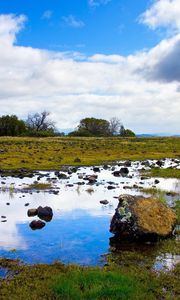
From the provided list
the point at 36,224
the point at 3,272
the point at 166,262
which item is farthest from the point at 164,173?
the point at 3,272

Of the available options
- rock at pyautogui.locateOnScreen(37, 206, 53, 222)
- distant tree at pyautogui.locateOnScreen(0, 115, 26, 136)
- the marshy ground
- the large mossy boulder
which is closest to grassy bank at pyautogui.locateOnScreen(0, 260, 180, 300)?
the marshy ground

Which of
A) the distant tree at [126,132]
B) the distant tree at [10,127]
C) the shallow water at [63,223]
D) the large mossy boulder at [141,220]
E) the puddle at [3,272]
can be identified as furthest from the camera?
the distant tree at [126,132]

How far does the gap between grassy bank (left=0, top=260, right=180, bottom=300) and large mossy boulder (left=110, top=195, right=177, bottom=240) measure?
11.4 ft

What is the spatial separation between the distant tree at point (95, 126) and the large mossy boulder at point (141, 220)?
158 m

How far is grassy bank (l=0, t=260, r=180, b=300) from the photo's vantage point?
11.1 m

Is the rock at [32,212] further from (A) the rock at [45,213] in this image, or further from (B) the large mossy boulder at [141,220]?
(B) the large mossy boulder at [141,220]

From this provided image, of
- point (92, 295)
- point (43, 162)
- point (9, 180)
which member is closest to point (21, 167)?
point (43, 162)

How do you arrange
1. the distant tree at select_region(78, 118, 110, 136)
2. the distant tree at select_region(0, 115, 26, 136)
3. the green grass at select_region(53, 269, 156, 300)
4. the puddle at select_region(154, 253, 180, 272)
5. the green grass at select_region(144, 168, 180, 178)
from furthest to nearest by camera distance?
the distant tree at select_region(78, 118, 110, 136), the distant tree at select_region(0, 115, 26, 136), the green grass at select_region(144, 168, 180, 178), the puddle at select_region(154, 253, 180, 272), the green grass at select_region(53, 269, 156, 300)

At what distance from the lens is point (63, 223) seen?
19609 millimetres

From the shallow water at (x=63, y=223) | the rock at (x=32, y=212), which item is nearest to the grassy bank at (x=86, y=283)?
the shallow water at (x=63, y=223)

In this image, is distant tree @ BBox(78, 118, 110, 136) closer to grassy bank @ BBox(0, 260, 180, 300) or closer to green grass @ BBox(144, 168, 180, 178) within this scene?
green grass @ BBox(144, 168, 180, 178)

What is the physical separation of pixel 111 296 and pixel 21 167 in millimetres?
33524

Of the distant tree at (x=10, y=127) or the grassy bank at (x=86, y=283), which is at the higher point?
the distant tree at (x=10, y=127)

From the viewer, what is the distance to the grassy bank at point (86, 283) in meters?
11.1
